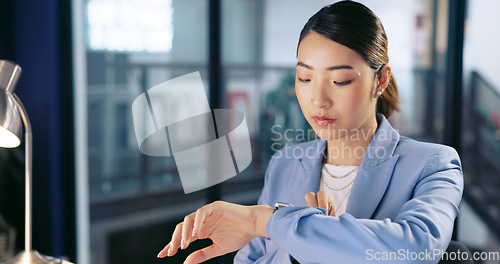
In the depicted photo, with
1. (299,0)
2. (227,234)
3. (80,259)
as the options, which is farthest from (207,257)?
(80,259)

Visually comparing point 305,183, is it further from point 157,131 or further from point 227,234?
point 157,131

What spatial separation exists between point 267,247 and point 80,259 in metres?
2.18

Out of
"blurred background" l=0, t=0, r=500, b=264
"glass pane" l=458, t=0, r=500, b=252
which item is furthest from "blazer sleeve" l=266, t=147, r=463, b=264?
"blurred background" l=0, t=0, r=500, b=264

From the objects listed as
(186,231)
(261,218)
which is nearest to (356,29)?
(261,218)

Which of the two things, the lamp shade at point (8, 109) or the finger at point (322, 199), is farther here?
the lamp shade at point (8, 109)

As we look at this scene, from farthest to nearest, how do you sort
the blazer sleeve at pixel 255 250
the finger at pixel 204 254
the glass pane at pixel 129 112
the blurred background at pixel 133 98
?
the glass pane at pixel 129 112 → the blurred background at pixel 133 98 → the blazer sleeve at pixel 255 250 → the finger at pixel 204 254

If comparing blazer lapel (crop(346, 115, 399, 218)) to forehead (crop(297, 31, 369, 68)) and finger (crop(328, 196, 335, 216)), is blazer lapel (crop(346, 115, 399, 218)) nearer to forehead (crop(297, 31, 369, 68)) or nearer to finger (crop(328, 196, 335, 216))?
finger (crop(328, 196, 335, 216))

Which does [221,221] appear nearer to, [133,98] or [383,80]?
[383,80]

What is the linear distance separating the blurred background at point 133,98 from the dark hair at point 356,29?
81 cm

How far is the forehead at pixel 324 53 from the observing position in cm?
93

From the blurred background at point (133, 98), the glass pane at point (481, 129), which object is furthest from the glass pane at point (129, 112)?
the glass pane at point (481, 129)

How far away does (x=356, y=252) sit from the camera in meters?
0.86

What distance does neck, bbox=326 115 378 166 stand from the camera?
1.02 metres

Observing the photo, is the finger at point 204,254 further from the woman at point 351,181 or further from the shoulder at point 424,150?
the shoulder at point 424,150
